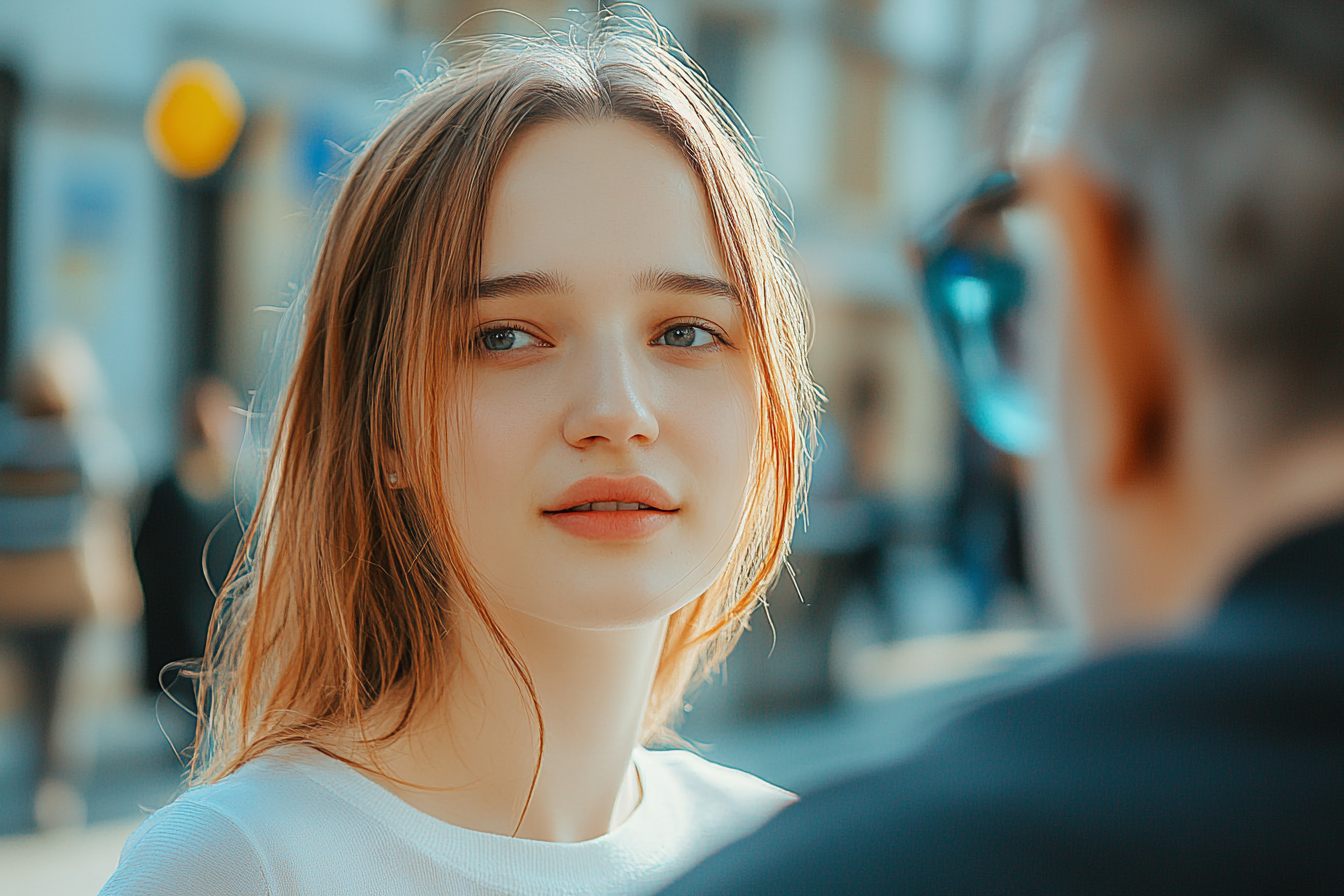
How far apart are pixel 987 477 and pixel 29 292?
616 centimetres

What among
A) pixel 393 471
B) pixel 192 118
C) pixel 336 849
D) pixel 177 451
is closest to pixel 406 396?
pixel 393 471

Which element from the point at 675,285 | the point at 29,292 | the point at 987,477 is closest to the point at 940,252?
the point at 675,285

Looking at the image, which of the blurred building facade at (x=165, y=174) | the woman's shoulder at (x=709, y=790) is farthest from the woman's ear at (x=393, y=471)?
the blurred building facade at (x=165, y=174)

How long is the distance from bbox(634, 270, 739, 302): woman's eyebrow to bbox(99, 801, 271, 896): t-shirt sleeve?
0.64 metres

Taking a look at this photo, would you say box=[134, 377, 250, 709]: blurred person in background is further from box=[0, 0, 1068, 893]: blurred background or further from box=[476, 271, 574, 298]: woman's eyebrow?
box=[476, 271, 574, 298]: woman's eyebrow

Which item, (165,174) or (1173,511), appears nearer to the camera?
(1173,511)

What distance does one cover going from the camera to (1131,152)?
0.62 meters

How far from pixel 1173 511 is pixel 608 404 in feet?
2.19

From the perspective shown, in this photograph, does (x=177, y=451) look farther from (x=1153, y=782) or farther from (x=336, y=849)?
(x=1153, y=782)

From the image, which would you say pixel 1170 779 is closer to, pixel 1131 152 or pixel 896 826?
pixel 896 826

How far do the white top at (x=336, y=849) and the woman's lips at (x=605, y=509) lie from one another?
12.2 inches

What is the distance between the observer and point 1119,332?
2.07ft

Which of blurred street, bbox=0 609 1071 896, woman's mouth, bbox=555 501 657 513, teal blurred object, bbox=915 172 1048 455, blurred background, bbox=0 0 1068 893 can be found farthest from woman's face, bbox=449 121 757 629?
blurred street, bbox=0 609 1071 896

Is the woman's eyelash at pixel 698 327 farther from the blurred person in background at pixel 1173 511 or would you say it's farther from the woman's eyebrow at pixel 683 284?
the blurred person in background at pixel 1173 511
